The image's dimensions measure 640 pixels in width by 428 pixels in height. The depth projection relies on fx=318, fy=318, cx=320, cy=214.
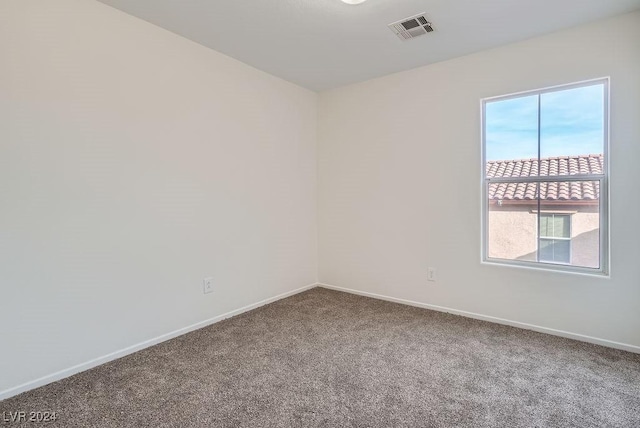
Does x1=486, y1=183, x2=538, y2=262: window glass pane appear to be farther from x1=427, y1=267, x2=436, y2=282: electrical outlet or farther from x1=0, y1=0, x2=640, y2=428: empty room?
x1=427, y1=267, x2=436, y2=282: electrical outlet

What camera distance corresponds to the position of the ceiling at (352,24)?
7.29 feet

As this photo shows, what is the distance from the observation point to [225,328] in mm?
2824

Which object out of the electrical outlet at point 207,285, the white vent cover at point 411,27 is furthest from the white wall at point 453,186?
the electrical outlet at point 207,285

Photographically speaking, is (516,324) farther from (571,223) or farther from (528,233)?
(571,223)

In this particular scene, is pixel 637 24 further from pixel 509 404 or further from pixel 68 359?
pixel 68 359

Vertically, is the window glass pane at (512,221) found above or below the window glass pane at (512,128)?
below

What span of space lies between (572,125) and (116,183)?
3.60 m

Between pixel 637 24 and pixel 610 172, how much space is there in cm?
107

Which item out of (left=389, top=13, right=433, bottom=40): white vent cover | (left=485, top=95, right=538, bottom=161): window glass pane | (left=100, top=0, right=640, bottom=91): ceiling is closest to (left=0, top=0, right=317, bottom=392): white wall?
(left=100, top=0, right=640, bottom=91): ceiling

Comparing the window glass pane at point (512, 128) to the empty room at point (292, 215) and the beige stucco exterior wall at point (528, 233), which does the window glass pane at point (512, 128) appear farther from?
the beige stucco exterior wall at point (528, 233)

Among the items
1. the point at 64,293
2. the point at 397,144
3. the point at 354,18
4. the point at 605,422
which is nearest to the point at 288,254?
the point at 397,144

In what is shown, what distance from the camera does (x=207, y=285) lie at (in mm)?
2906

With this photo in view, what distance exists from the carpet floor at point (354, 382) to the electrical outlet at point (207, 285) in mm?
348

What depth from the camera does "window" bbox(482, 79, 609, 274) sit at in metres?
2.54
